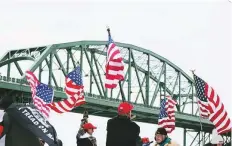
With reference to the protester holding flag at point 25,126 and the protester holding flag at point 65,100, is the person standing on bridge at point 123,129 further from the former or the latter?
the protester holding flag at point 65,100

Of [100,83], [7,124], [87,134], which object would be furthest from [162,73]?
[7,124]

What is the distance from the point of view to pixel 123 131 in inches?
361

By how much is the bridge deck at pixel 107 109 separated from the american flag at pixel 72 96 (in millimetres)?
34359

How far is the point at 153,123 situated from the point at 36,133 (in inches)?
2903

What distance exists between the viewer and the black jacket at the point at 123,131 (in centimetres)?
917

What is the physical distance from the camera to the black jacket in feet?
30.1

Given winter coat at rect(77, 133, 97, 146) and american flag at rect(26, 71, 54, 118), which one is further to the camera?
american flag at rect(26, 71, 54, 118)

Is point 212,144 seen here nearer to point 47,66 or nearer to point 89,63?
point 47,66

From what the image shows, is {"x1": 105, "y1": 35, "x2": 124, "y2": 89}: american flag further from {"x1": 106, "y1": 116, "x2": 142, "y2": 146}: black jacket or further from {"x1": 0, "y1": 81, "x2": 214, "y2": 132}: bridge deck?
{"x1": 0, "y1": 81, "x2": 214, "y2": 132}: bridge deck

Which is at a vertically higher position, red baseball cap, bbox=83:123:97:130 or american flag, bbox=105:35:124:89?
american flag, bbox=105:35:124:89

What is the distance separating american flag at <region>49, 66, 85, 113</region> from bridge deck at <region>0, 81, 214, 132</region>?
34.4 metres

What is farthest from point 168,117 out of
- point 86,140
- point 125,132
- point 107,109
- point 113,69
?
point 107,109

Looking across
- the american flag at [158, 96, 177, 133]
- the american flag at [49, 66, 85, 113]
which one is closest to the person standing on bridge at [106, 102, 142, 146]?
the american flag at [49, 66, 85, 113]

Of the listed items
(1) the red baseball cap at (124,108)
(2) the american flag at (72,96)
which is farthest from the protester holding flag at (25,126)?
(2) the american flag at (72,96)
